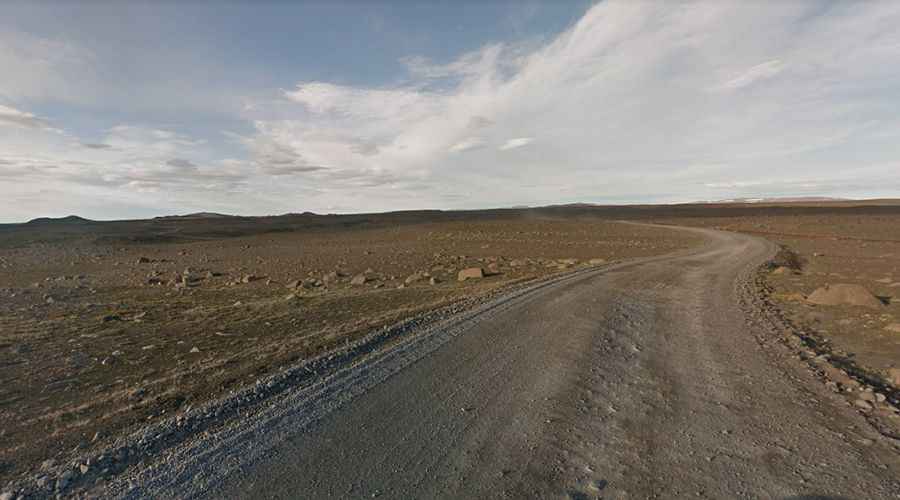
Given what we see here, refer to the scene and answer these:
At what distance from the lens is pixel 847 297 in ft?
37.5

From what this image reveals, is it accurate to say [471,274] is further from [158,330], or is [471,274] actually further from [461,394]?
[461,394]

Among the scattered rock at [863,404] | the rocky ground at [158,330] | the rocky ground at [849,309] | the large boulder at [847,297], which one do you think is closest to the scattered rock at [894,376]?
the rocky ground at [849,309]

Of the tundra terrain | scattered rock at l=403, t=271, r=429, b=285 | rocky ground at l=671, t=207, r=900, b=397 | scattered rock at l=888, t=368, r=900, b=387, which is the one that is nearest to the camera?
the tundra terrain

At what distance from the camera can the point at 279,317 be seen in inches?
473

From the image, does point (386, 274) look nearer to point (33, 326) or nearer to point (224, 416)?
point (33, 326)

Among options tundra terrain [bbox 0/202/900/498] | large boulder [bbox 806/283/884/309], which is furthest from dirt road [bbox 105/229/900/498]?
large boulder [bbox 806/283/884/309]

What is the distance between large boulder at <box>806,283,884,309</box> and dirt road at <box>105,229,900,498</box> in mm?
5312

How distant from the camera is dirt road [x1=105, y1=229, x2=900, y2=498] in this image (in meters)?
4.00

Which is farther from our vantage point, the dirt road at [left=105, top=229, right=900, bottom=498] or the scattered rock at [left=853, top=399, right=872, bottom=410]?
the scattered rock at [left=853, top=399, right=872, bottom=410]

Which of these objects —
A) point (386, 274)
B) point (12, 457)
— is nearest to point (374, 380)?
point (12, 457)

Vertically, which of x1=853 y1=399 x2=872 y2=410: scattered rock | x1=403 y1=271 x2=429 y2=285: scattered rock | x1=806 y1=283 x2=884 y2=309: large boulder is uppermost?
x1=853 y1=399 x2=872 y2=410: scattered rock

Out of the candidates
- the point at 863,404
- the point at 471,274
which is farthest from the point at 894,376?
the point at 471,274

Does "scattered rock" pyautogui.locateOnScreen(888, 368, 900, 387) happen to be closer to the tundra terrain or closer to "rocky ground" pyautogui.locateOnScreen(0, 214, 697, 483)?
the tundra terrain

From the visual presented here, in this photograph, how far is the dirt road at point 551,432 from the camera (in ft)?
13.1
